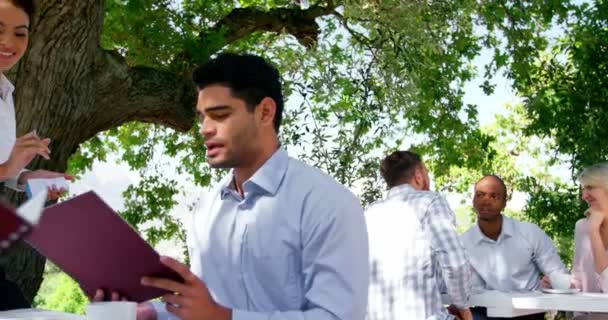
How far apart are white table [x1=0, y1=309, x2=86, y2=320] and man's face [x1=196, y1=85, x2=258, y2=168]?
Result: 0.53 metres

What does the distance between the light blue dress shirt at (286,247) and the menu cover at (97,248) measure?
0.26 m

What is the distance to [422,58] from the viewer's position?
8227 millimetres

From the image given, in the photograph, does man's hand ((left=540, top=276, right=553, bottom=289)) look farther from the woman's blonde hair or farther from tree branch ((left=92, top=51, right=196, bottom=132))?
tree branch ((left=92, top=51, right=196, bottom=132))

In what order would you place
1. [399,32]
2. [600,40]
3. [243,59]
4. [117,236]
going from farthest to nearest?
[600,40] → [399,32] → [243,59] → [117,236]

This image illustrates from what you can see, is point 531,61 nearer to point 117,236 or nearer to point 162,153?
point 162,153

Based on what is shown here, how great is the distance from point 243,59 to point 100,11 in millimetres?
4773

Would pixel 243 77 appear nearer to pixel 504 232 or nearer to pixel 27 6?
pixel 27 6

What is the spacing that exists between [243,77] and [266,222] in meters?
0.39

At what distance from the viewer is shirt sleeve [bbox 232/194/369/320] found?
6.89ft

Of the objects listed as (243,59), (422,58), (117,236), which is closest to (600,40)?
(422,58)

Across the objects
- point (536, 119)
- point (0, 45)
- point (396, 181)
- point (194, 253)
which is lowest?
point (194, 253)

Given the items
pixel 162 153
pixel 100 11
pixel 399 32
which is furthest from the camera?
pixel 162 153

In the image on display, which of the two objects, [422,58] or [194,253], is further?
[422,58]

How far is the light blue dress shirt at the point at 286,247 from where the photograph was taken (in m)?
2.12
